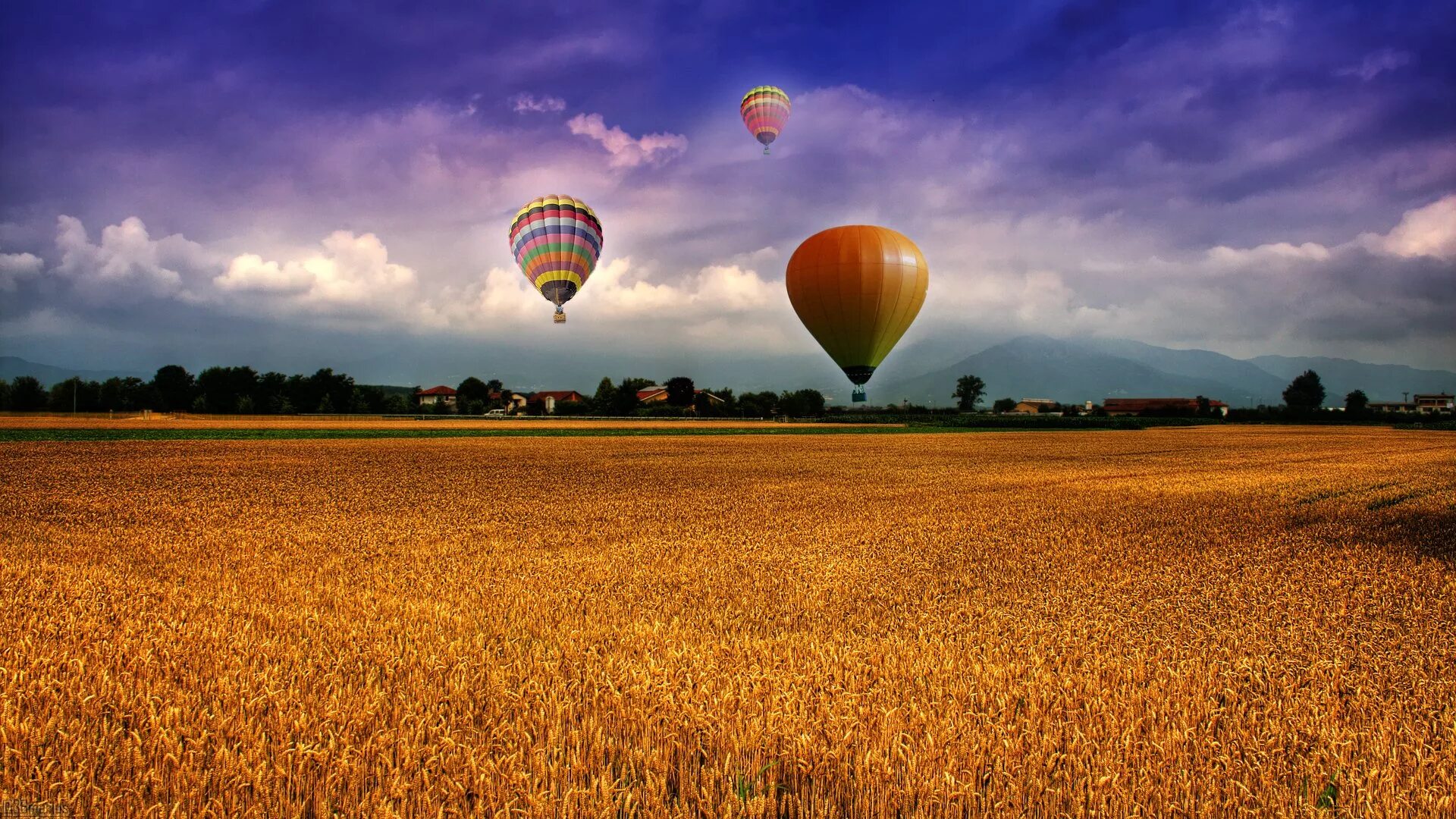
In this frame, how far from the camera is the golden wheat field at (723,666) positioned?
296cm

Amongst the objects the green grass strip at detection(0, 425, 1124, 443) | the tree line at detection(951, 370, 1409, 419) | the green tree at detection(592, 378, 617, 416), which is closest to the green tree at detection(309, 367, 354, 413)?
the green tree at detection(592, 378, 617, 416)

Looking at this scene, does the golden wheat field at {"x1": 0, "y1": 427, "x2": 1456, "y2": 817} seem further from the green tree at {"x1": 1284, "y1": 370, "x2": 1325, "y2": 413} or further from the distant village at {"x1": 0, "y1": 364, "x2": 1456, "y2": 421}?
the green tree at {"x1": 1284, "y1": 370, "x2": 1325, "y2": 413}

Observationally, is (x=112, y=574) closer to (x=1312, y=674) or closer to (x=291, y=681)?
(x=291, y=681)

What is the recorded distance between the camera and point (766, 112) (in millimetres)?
64125

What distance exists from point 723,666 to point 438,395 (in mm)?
171203

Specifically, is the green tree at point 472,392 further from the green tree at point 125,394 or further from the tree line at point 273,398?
the green tree at point 125,394

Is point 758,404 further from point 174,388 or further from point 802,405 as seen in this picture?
point 174,388

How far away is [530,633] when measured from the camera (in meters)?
5.16

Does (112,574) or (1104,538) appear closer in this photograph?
(112,574)

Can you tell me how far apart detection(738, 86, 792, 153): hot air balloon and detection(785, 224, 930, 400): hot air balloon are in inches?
833

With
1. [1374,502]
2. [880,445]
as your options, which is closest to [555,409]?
[880,445]

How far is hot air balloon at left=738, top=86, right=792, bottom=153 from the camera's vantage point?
6412 centimetres

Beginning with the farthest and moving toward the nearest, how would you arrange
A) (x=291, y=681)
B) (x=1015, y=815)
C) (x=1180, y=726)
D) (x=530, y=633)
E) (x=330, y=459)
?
(x=330, y=459)
(x=530, y=633)
(x=291, y=681)
(x=1180, y=726)
(x=1015, y=815)

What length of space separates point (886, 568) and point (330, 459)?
83.4ft
